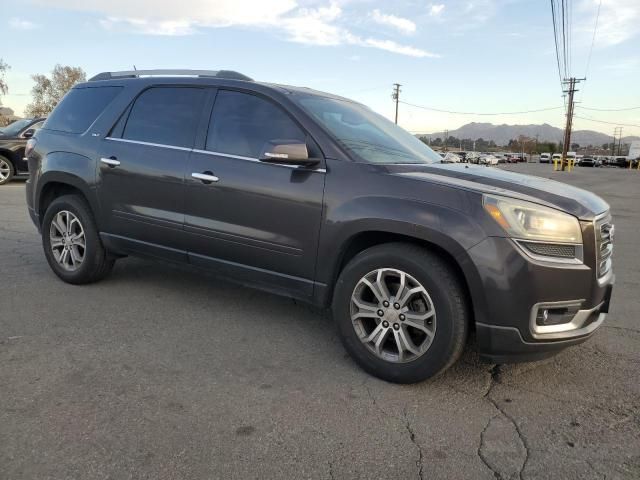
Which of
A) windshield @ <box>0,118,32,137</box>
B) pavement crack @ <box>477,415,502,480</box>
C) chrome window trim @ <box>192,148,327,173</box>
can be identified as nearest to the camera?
pavement crack @ <box>477,415,502,480</box>

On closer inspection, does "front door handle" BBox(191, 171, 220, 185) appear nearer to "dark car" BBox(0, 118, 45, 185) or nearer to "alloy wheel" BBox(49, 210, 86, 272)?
"alloy wheel" BBox(49, 210, 86, 272)

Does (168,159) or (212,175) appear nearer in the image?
(212,175)

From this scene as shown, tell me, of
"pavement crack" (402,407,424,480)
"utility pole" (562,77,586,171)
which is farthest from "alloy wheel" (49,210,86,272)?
"utility pole" (562,77,586,171)

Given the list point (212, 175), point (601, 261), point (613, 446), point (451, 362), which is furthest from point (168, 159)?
point (613, 446)

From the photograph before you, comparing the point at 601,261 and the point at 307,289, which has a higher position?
the point at 601,261

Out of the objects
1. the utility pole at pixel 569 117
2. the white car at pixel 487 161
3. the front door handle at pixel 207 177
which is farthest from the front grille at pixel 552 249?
the utility pole at pixel 569 117

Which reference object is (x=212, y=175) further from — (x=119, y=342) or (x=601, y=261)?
(x=601, y=261)

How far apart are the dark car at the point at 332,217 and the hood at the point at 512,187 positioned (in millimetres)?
17

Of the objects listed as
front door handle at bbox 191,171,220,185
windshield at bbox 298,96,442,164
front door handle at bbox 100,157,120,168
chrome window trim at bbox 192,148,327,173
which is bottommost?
front door handle at bbox 191,171,220,185

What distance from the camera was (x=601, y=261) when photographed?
3080 millimetres

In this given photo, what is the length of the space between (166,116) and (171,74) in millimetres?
424

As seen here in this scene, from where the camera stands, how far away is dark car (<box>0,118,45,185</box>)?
13195 millimetres

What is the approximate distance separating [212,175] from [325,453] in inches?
86.3

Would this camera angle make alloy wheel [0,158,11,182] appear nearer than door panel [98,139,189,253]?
No
